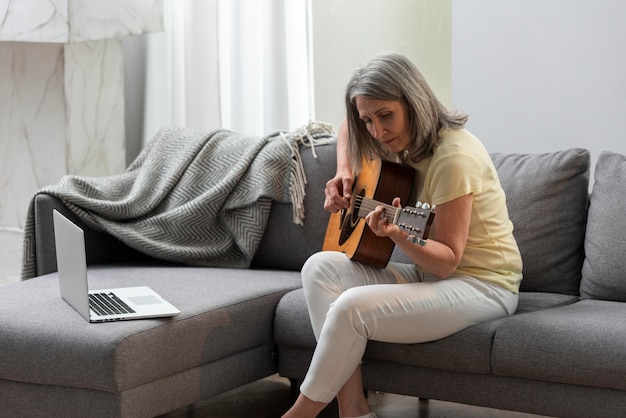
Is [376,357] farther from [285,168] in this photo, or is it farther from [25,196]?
[25,196]

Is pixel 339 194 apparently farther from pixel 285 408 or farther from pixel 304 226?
pixel 285 408

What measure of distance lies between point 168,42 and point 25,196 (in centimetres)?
94

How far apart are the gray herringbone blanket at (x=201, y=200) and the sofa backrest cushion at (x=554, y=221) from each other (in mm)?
751

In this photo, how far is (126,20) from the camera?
382 centimetres

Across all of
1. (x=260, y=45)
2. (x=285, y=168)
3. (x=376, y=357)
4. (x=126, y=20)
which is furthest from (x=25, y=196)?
(x=376, y=357)

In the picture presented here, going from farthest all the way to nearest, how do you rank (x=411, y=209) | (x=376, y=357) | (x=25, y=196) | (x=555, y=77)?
1. (x=25, y=196)
2. (x=555, y=77)
3. (x=376, y=357)
4. (x=411, y=209)

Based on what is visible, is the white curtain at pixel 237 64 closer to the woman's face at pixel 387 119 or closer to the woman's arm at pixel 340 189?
the woman's arm at pixel 340 189

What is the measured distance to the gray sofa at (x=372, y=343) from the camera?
2.19m

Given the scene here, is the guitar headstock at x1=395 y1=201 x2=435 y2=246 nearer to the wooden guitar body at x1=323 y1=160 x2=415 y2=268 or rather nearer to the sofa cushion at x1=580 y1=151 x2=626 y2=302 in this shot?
the wooden guitar body at x1=323 y1=160 x2=415 y2=268

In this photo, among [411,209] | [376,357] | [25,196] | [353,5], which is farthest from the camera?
[25,196]

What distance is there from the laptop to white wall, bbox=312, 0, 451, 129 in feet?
4.88

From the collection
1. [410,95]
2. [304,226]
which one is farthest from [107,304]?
[410,95]

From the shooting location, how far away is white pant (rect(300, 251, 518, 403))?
2.22 meters

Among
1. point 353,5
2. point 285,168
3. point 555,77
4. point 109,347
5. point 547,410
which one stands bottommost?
point 547,410
